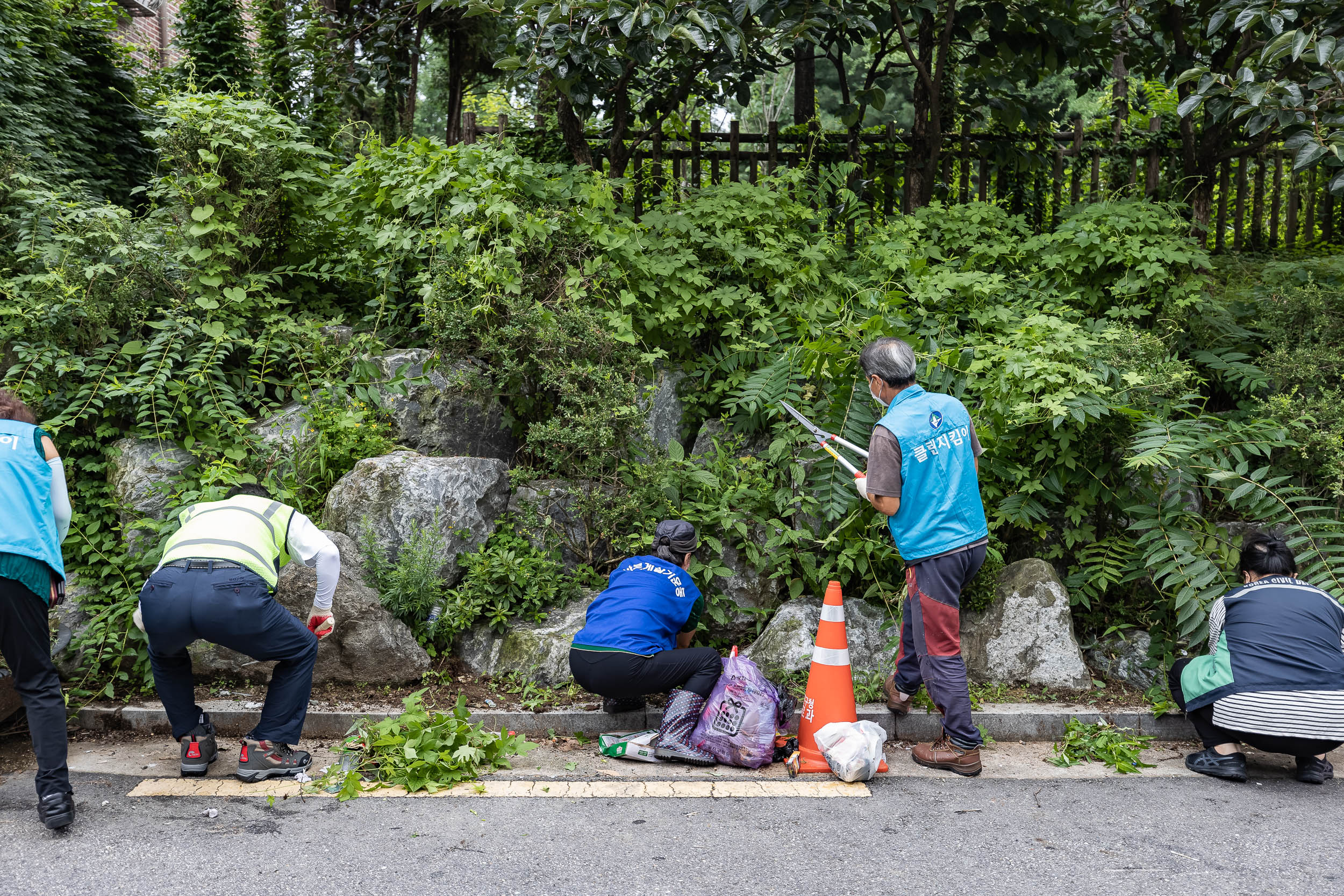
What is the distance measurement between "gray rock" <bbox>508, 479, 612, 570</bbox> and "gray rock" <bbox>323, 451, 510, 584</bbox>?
30 cm

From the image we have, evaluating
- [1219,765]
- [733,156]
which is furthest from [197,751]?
[733,156]

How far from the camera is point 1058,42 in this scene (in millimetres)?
7879

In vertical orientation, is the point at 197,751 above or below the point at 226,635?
below

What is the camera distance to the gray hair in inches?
185

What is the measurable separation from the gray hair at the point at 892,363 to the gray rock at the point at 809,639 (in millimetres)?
1486

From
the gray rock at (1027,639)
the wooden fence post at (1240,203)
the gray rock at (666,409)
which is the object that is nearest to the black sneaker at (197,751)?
the gray rock at (666,409)

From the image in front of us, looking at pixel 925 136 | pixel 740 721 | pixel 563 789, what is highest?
pixel 925 136

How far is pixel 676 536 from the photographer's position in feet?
16.2

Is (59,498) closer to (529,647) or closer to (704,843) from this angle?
(529,647)

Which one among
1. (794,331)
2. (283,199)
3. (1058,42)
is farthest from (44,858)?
(1058,42)

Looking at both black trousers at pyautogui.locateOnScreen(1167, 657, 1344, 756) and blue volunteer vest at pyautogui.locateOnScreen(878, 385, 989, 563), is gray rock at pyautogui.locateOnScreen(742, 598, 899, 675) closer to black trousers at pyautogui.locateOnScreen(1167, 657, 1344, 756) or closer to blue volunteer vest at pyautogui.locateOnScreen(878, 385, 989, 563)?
blue volunteer vest at pyautogui.locateOnScreen(878, 385, 989, 563)

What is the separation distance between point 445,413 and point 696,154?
382cm

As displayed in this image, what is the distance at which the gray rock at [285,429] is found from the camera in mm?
5863

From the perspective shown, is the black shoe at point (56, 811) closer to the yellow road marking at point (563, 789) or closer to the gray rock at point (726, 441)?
the yellow road marking at point (563, 789)
